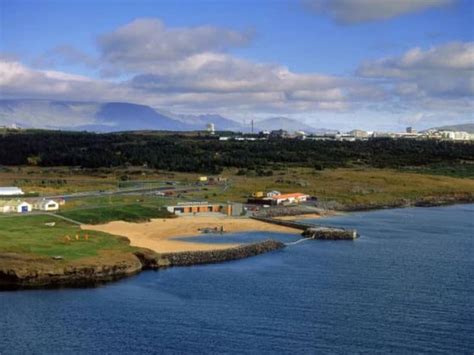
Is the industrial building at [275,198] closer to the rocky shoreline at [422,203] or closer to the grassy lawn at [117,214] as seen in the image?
the rocky shoreline at [422,203]

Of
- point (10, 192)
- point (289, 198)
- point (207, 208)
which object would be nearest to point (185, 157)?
point (289, 198)

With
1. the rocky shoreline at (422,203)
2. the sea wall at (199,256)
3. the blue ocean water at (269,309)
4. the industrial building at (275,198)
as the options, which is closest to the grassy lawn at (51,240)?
the sea wall at (199,256)

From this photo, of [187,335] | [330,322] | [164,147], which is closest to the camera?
[187,335]

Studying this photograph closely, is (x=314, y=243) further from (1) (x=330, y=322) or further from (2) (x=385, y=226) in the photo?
(1) (x=330, y=322)

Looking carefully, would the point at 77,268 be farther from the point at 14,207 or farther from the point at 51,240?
the point at 14,207

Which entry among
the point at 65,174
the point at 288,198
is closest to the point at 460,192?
the point at 288,198

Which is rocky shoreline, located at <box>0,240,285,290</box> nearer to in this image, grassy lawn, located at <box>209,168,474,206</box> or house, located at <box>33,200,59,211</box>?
house, located at <box>33,200,59,211</box>
